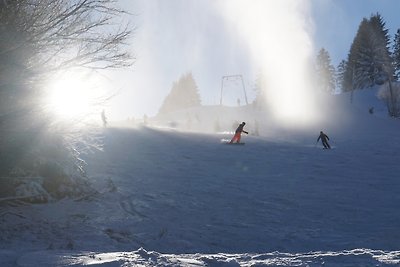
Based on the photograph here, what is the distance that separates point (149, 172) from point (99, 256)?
35.8 feet

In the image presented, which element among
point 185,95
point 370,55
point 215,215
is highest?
point 370,55

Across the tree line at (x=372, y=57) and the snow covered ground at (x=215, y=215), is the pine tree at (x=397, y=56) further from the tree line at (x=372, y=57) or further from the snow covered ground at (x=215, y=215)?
the snow covered ground at (x=215, y=215)

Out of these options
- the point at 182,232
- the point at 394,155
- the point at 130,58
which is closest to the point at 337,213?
the point at 182,232

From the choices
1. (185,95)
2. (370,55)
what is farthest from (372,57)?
(185,95)

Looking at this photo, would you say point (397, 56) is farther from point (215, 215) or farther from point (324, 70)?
point (215, 215)

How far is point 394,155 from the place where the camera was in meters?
24.3

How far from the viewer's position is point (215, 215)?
1234cm

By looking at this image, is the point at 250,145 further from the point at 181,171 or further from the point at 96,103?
the point at 96,103

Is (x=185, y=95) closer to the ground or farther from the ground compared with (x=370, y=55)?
closer to the ground

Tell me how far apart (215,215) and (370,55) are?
60978 millimetres

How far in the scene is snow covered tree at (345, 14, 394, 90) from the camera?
65500 millimetres

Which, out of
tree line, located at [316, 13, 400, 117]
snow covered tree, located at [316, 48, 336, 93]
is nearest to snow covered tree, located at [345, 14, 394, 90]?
tree line, located at [316, 13, 400, 117]

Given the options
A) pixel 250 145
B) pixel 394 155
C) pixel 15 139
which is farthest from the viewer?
pixel 250 145

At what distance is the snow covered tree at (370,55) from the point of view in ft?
215
